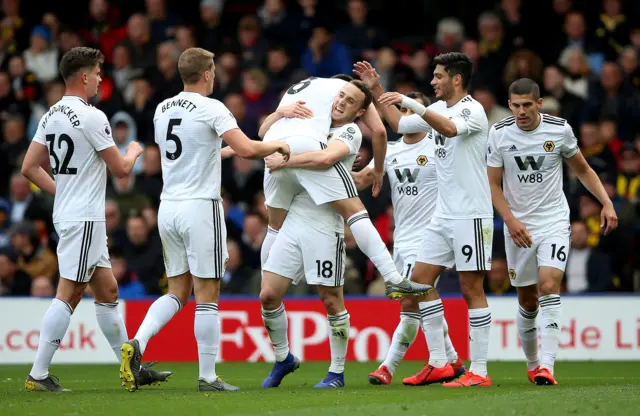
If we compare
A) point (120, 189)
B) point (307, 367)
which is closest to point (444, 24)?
point (120, 189)

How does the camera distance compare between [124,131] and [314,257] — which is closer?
[314,257]

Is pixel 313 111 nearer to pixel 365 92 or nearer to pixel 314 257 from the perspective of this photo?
pixel 365 92

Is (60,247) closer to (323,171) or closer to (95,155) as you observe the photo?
(95,155)

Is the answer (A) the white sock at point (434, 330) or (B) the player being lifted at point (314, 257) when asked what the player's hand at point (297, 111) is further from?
(A) the white sock at point (434, 330)

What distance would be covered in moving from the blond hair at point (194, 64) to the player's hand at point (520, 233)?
2916mm

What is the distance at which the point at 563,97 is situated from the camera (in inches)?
649

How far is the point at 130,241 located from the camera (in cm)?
1595

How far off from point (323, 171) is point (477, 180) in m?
1.38

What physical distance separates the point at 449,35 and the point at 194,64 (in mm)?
9104

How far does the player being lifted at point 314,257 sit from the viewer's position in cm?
958

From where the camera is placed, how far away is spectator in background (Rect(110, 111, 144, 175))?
1700 cm

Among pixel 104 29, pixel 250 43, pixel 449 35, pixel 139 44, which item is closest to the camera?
pixel 449 35

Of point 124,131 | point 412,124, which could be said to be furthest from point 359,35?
point 412,124

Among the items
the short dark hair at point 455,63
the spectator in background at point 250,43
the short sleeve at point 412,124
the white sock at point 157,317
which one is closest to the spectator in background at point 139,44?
the spectator in background at point 250,43
